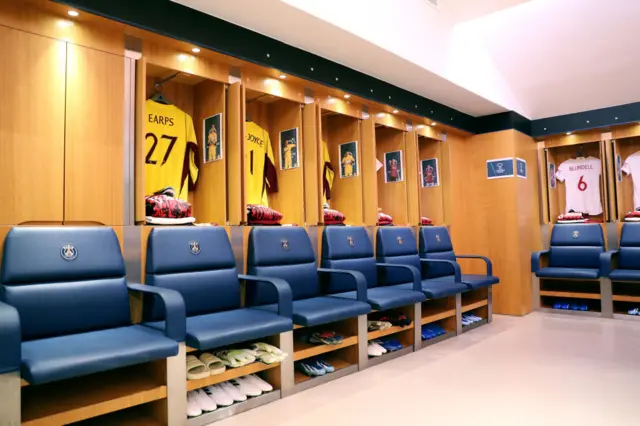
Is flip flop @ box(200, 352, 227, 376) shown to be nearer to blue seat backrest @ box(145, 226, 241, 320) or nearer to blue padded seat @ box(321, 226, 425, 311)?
blue seat backrest @ box(145, 226, 241, 320)

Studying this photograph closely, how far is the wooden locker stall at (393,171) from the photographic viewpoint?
5297 millimetres

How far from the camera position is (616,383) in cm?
314

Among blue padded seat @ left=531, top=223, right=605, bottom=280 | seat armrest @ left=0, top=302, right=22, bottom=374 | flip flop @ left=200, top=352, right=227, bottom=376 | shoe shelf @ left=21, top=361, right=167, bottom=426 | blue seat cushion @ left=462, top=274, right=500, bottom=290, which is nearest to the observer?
seat armrest @ left=0, top=302, right=22, bottom=374

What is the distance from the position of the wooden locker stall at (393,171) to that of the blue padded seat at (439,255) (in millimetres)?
299

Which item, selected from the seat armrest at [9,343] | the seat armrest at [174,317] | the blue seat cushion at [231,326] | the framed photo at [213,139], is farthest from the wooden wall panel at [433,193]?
the seat armrest at [9,343]

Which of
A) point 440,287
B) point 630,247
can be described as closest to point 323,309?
point 440,287

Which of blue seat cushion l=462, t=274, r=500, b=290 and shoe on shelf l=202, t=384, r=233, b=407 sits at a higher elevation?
blue seat cushion l=462, t=274, r=500, b=290

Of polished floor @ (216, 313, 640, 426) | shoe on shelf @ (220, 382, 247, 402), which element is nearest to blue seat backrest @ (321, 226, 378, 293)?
polished floor @ (216, 313, 640, 426)

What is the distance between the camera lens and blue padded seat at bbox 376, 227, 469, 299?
449 cm

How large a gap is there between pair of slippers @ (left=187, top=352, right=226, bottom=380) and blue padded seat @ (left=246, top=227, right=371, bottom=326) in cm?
52

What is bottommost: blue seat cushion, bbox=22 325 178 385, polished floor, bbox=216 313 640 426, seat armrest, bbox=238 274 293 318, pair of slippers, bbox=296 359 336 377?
polished floor, bbox=216 313 640 426

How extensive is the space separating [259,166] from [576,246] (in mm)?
4339

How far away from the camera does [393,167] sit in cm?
540

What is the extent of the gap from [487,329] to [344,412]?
282 cm
